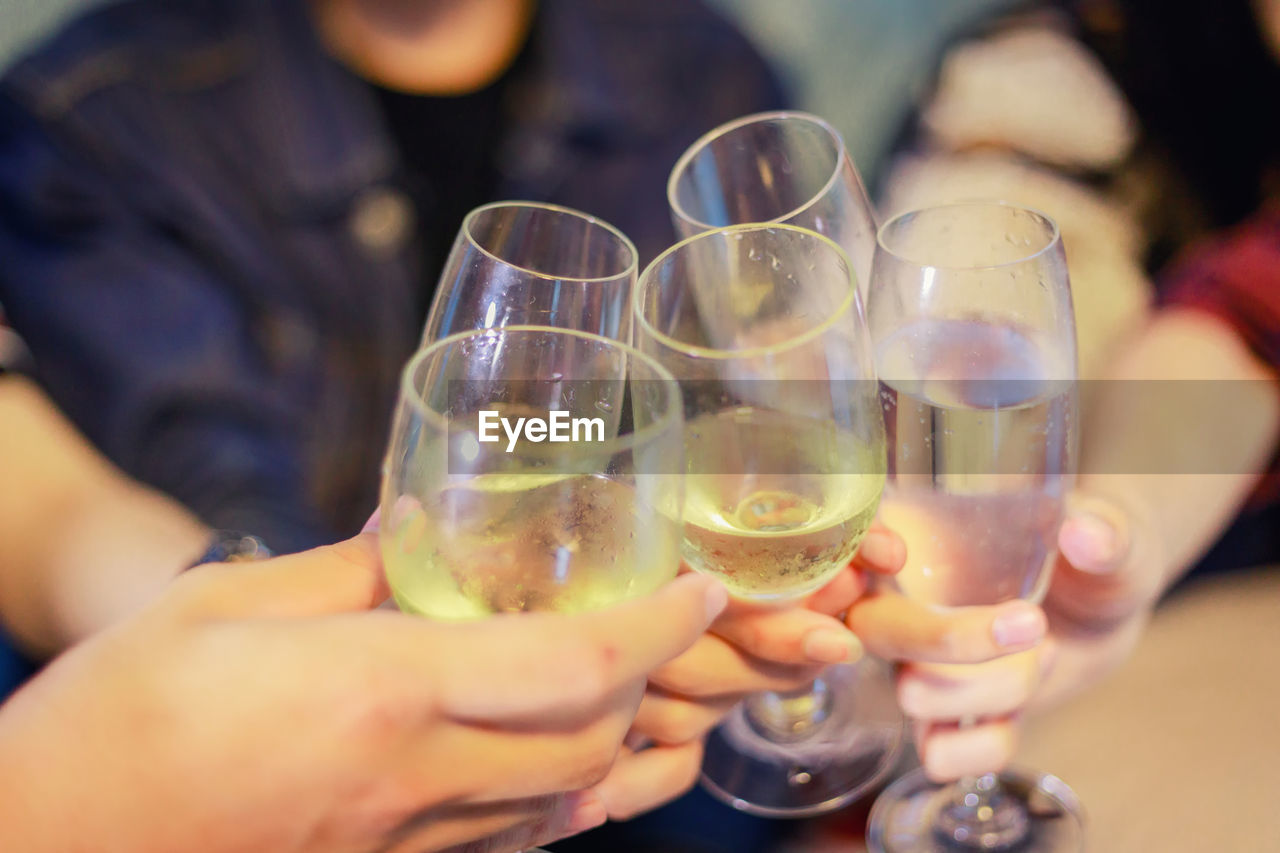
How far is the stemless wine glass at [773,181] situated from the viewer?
2.55 ft

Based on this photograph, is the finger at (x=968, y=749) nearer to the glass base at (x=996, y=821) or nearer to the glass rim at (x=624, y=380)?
the glass base at (x=996, y=821)

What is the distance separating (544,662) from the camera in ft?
1.44

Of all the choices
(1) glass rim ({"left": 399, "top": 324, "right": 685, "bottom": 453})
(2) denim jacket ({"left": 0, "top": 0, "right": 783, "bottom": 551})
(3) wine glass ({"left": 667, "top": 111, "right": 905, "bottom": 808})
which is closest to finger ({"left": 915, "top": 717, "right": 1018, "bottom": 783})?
(3) wine glass ({"left": 667, "top": 111, "right": 905, "bottom": 808})

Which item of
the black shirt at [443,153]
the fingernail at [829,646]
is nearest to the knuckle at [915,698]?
the fingernail at [829,646]

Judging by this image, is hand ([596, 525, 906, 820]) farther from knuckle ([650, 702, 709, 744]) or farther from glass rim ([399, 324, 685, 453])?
glass rim ([399, 324, 685, 453])

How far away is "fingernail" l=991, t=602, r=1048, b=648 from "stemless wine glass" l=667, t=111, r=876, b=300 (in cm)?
26

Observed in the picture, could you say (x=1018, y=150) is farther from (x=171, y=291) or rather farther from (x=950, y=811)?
(x=171, y=291)

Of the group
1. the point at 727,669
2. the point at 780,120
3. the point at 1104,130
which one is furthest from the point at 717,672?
the point at 1104,130

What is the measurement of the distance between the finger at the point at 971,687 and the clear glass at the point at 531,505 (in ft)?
1.04

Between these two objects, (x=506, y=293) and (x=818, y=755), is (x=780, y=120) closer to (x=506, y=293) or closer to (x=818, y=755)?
(x=506, y=293)

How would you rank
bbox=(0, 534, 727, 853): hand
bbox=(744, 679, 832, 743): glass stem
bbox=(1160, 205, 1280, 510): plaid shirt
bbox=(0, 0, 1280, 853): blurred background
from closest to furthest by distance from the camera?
1. bbox=(0, 534, 727, 853): hand
2. bbox=(744, 679, 832, 743): glass stem
3. bbox=(1160, 205, 1280, 510): plaid shirt
4. bbox=(0, 0, 1280, 853): blurred background

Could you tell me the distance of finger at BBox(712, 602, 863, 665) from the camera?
0.71m

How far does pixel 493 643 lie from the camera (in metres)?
0.44

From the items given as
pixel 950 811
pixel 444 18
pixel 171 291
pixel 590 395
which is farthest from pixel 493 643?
pixel 444 18
